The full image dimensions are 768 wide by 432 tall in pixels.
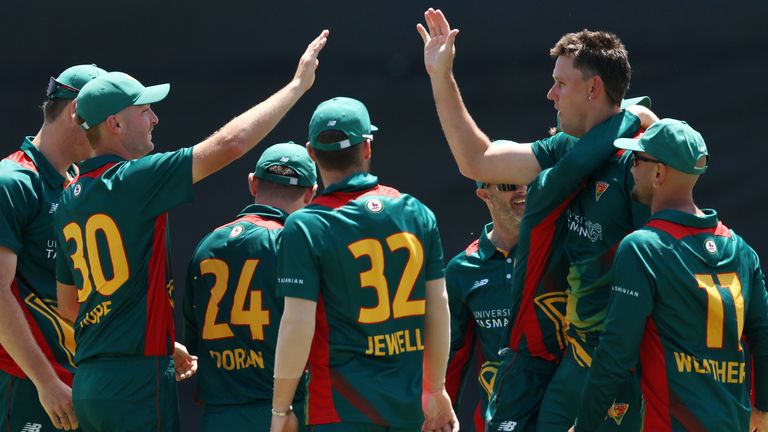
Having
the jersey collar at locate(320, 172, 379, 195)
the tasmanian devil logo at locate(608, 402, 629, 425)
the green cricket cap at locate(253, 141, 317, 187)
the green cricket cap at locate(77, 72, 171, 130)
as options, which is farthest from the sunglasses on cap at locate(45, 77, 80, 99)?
the tasmanian devil logo at locate(608, 402, 629, 425)

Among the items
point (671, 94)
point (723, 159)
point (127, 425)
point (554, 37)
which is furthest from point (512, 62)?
point (127, 425)

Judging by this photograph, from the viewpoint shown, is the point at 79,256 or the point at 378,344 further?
the point at 79,256

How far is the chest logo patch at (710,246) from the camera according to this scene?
344 cm

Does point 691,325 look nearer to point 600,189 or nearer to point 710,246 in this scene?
point 710,246

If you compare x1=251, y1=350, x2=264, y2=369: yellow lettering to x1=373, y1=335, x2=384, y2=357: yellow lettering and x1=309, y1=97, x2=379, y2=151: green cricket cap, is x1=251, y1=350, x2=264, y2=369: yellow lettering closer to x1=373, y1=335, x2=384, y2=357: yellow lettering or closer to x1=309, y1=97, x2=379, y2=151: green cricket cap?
x1=373, y1=335, x2=384, y2=357: yellow lettering

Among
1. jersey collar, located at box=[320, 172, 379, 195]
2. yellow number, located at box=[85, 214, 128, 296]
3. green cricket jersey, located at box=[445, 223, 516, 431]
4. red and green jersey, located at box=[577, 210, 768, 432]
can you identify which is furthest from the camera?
green cricket jersey, located at box=[445, 223, 516, 431]

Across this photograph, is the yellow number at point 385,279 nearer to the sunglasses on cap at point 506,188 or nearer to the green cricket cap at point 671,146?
the green cricket cap at point 671,146

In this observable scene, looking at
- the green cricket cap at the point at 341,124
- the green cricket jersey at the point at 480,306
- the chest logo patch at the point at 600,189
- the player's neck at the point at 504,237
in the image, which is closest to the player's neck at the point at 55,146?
the green cricket cap at the point at 341,124

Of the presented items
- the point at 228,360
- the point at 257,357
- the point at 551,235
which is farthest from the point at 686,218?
the point at 228,360

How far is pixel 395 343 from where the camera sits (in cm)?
347

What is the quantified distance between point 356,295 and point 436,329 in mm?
332

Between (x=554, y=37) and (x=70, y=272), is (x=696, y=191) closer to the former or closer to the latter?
(x=554, y=37)

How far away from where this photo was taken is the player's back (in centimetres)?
339

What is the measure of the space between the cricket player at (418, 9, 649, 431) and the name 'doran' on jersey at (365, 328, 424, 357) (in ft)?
1.77
